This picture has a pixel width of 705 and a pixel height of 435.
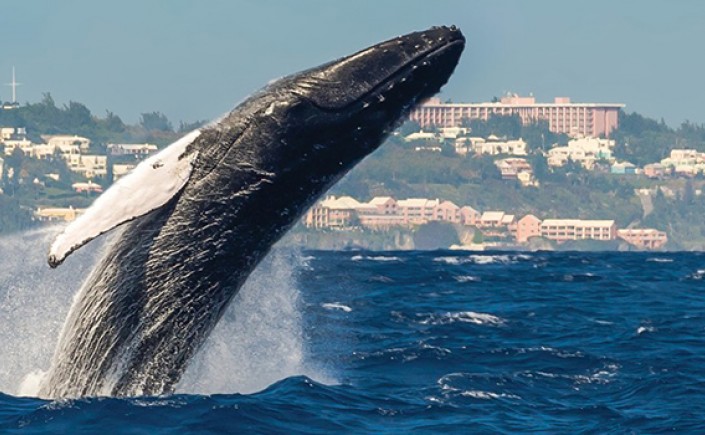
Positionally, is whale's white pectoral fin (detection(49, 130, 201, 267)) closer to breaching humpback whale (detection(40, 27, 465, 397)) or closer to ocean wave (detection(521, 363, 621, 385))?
breaching humpback whale (detection(40, 27, 465, 397))

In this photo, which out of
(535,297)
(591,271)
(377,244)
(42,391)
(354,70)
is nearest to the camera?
(354,70)

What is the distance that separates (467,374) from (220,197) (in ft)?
17.9

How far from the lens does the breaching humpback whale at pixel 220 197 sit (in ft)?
31.4

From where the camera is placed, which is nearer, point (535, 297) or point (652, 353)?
point (652, 353)

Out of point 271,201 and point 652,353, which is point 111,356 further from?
point 652,353

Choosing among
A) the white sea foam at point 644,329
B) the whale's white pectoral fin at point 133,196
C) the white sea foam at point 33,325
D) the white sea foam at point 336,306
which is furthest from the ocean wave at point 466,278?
the whale's white pectoral fin at point 133,196

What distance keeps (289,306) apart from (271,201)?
9025mm

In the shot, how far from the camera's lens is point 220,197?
9.79 meters

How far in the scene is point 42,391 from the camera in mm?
11039

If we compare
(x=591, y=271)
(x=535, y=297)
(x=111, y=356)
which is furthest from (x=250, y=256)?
(x=591, y=271)

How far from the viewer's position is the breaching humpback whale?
9.57 m

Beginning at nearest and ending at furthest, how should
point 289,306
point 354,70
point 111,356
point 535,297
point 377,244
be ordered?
point 354,70 → point 111,356 → point 289,306 → point 535,297 → point 377,244

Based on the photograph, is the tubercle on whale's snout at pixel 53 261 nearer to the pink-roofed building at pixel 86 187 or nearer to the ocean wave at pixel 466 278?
the ocean wave at pixel 466 278

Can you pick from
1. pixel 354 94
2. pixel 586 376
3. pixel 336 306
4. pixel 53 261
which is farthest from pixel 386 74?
pixel 336 306
